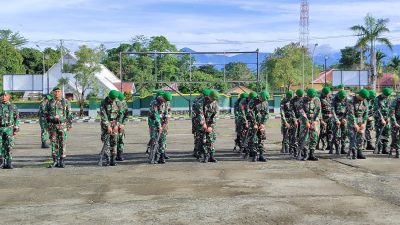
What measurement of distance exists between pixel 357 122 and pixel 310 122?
1344 millimetres

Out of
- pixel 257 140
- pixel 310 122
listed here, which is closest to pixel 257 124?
pixel 257 140

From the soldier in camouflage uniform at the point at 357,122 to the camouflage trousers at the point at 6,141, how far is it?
893cm

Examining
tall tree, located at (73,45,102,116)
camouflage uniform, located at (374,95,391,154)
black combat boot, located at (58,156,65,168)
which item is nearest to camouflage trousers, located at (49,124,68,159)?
black combat boot, located at (58,156,65,168)

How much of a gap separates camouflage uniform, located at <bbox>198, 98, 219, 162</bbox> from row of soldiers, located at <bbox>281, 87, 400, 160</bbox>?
239 centimetres

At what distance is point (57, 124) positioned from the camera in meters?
12.8

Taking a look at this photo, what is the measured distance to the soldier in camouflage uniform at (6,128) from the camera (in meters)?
12.7

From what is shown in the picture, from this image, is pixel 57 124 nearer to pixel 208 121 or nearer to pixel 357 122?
pixel 208 121

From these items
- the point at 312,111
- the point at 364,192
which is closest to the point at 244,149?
the point at 312,111

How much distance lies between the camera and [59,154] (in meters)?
13.0

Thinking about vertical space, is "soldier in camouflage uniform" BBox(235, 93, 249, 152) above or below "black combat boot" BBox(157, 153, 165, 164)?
above

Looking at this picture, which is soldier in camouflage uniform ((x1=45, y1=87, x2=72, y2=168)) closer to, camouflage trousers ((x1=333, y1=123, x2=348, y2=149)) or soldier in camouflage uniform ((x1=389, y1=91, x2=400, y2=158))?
camouflage trousers ((x1=333, y1=123, x2=348, y2=149))

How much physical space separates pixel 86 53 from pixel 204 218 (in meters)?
40.9

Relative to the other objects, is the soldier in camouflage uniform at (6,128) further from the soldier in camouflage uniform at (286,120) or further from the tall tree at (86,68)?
the tall tree at (86,68)

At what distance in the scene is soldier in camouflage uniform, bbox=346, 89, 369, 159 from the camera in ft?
46.3
